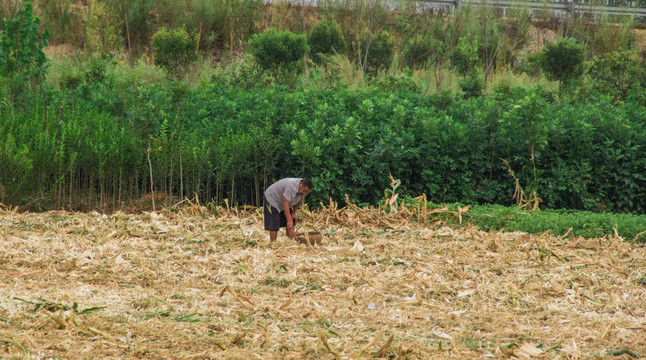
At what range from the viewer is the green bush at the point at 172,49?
11.8 meters

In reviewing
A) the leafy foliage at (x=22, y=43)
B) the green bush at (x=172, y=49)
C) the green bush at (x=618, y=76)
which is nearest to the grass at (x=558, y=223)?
the leafy foliage at (x=22, y=43)

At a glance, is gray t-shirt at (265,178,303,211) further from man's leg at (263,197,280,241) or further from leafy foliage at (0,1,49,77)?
leafy foliage at (0,1,49,77)

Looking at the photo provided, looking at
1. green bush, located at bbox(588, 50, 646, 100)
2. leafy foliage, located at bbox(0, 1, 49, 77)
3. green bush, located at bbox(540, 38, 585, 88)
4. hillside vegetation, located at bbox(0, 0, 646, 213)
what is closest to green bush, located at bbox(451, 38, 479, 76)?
green bush, located at bbox(540, 38, 585, 88)

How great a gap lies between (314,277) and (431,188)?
10.3 ft

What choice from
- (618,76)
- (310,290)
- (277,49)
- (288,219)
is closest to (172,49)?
(277,49)

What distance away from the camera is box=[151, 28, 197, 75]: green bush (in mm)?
11769

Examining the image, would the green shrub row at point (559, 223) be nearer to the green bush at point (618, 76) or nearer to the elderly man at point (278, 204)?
the elderly man at point (278, 204)

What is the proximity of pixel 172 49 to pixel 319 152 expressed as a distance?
5948 millimetres

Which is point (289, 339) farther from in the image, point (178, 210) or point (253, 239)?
point (178, 210)

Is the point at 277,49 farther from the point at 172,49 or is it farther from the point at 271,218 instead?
the point at 271,218

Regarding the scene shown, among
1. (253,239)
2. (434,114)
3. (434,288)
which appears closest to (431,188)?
(434,114)

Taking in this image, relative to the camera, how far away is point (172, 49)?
11.9 metres

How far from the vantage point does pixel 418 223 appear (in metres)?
6.62

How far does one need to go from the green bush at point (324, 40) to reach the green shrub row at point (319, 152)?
285 inches
